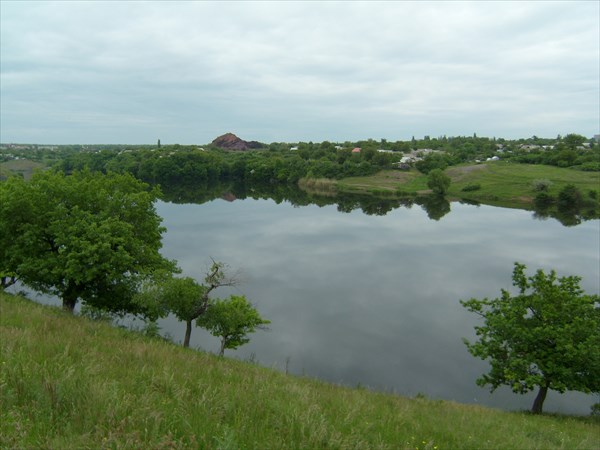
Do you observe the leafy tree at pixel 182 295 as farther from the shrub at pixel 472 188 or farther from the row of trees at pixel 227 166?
the row of trees at pixel 227 166

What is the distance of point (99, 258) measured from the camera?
20141 millimetres

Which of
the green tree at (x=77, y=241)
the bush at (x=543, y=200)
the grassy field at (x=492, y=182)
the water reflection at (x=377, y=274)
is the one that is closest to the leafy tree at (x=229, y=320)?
the water reflection at (x=377, y=274)

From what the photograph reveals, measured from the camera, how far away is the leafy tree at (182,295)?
19.3 meters

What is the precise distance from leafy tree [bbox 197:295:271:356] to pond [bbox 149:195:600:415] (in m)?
2.76

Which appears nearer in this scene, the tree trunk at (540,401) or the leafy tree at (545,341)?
the leafy tree at (545,341)

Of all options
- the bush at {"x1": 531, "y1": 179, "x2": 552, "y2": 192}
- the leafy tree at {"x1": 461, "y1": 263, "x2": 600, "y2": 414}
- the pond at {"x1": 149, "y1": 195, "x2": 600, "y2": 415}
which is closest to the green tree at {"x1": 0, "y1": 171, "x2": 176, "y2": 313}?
the pond at {"x1": 149, "y1": 195, "x2": 600, "y2": 415}

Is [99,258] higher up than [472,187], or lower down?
lower down

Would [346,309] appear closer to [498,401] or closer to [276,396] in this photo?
[498,401]

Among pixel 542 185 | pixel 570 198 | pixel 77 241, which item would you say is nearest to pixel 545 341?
pixel 77 241

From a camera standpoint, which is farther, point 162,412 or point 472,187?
point 472,187

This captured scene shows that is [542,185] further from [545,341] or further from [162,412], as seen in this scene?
[162,412]

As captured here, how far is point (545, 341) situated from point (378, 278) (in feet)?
82.8

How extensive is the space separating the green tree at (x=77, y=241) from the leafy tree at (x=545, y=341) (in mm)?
17516

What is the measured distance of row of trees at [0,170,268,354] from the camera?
19.8 metres
